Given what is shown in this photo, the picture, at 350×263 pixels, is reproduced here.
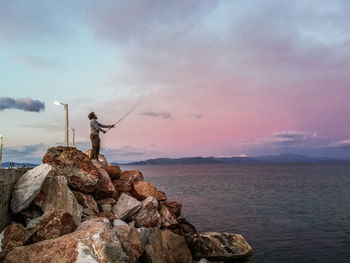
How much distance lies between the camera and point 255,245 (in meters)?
22.0

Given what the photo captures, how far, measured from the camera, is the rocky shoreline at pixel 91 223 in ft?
27.2

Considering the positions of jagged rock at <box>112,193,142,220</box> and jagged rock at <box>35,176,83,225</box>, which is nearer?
jagged rock at <box>35,176,83,225</box>

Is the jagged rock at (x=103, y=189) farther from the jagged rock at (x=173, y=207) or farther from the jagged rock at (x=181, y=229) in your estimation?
the jagged rock at (x=173, y=207)

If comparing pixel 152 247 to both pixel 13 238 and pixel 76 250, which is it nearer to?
pixel 76 250

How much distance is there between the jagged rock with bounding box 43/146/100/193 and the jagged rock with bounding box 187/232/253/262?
5953 mm

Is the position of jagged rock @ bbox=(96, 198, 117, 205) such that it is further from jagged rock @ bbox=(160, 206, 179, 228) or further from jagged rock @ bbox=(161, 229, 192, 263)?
jagged rock @ bbox=(161, 229, 192, 263)

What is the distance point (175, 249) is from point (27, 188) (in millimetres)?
6425

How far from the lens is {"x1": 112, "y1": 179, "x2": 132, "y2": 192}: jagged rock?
1875 cm

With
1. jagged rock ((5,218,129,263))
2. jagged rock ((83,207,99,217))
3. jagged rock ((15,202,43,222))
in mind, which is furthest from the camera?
jagged rock ((83,207,99,217))

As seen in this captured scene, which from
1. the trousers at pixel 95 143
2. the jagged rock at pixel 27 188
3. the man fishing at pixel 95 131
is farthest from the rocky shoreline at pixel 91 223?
the man fishing at pixel 95 131

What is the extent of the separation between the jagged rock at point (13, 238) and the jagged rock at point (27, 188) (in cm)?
229

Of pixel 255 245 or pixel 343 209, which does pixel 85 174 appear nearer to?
pixel 255 245

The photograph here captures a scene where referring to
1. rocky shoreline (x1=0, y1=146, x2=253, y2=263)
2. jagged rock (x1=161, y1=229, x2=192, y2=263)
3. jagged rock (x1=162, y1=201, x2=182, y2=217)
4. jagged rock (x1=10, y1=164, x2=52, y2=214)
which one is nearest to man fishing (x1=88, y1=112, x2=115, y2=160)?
rocky shoreline (x1=0, y1=146, x2=253, y2=263)

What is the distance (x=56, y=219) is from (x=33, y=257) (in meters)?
1.91
